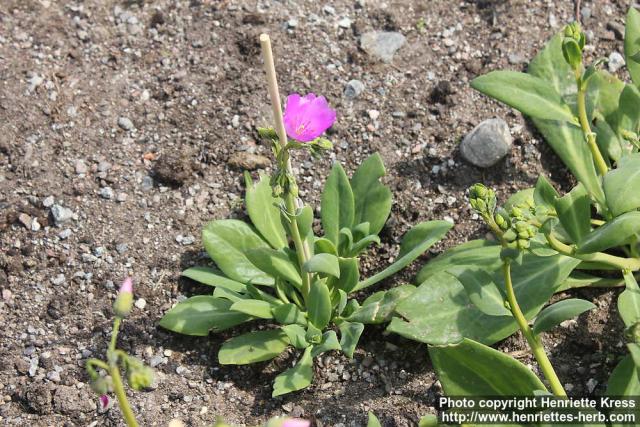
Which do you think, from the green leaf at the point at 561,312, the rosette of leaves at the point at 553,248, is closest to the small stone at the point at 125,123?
the rosette of leaves at the point at 553,248

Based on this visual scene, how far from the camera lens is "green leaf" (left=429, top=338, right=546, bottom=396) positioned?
275 cm

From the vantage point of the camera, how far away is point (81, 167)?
360 cm

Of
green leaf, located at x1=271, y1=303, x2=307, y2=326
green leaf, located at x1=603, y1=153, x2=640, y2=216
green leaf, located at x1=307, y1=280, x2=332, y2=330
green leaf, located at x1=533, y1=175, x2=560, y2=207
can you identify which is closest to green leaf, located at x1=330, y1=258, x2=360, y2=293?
green leaf, located at x1=307, y1=280, x2=332, y2=330

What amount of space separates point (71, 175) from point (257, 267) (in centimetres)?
106

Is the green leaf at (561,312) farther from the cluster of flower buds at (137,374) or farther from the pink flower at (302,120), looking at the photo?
the cluster of flower buds at (137,374)

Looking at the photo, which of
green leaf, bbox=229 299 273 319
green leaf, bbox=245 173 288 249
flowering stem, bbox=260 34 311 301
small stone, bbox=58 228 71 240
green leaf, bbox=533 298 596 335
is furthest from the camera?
small stone, bbox=58 228 71 240

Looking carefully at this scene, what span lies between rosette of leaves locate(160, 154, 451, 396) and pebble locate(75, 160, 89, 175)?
750mm

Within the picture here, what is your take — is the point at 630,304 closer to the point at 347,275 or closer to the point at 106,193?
the point at 347,275

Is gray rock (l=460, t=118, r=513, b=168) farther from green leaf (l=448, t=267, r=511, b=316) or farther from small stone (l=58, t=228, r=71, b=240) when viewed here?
small stone (l=58, t=228, r=71, b=240)

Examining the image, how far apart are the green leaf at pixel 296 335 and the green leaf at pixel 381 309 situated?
20cm

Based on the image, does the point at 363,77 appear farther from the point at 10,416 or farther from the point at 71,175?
the point at 10,416

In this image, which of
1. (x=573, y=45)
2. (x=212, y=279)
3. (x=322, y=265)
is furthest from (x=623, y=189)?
(x=212, y=279)

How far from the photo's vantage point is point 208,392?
306 cm

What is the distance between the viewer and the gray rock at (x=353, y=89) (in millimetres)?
3838
